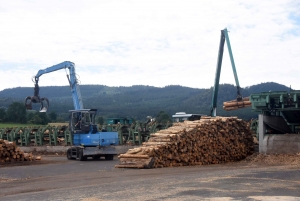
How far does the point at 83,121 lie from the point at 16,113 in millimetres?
45658

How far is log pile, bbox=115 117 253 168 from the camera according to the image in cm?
1920

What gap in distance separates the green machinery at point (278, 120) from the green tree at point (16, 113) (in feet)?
167

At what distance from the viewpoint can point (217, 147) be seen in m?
21.8

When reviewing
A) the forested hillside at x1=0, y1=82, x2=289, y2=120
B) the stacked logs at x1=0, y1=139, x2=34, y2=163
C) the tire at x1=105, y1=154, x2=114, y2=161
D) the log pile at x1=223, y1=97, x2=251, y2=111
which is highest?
the forested hillside at x1=0, y1=82, x2=289, y2=120

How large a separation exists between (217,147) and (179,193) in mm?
10669

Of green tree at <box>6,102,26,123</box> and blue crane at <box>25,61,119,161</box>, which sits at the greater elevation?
green tree at <box>6,102,26,123</box>

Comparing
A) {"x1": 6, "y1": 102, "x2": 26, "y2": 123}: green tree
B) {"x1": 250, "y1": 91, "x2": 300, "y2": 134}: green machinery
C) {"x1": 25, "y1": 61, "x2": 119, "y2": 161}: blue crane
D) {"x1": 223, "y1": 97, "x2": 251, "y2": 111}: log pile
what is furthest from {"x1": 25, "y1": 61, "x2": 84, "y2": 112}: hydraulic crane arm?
{"x1": 6, "y1": 102, "x2": 26, "y2": 123}: green tree

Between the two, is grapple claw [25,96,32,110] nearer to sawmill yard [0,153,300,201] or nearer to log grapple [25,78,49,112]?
log grapple [25,78,49,112]

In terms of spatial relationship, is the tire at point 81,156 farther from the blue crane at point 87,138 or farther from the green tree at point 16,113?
the green tree at point 16,113

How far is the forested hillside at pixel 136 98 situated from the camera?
87125 mm

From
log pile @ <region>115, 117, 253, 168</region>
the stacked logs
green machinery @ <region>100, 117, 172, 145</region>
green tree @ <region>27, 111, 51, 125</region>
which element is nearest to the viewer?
log pile @ <region>115, 117, 253, 168</region>

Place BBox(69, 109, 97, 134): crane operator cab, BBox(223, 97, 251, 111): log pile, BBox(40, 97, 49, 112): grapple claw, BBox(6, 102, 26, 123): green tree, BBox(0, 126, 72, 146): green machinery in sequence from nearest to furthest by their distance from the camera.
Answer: BBox(69, 109, 97, 134): crane operator cab, BBox(223, 97, 251, 111): log pile, BBox(40, 97, 49, 112): grapple claw, BBox(0, 126, 72, 146): green machinery, BBox(6, 102, 26, 123): green tree

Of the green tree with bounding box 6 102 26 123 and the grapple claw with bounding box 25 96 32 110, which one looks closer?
the grapple claw with bounding box 25 96 32 110

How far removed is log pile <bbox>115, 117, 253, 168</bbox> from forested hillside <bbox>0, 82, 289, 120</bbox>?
5643cm
